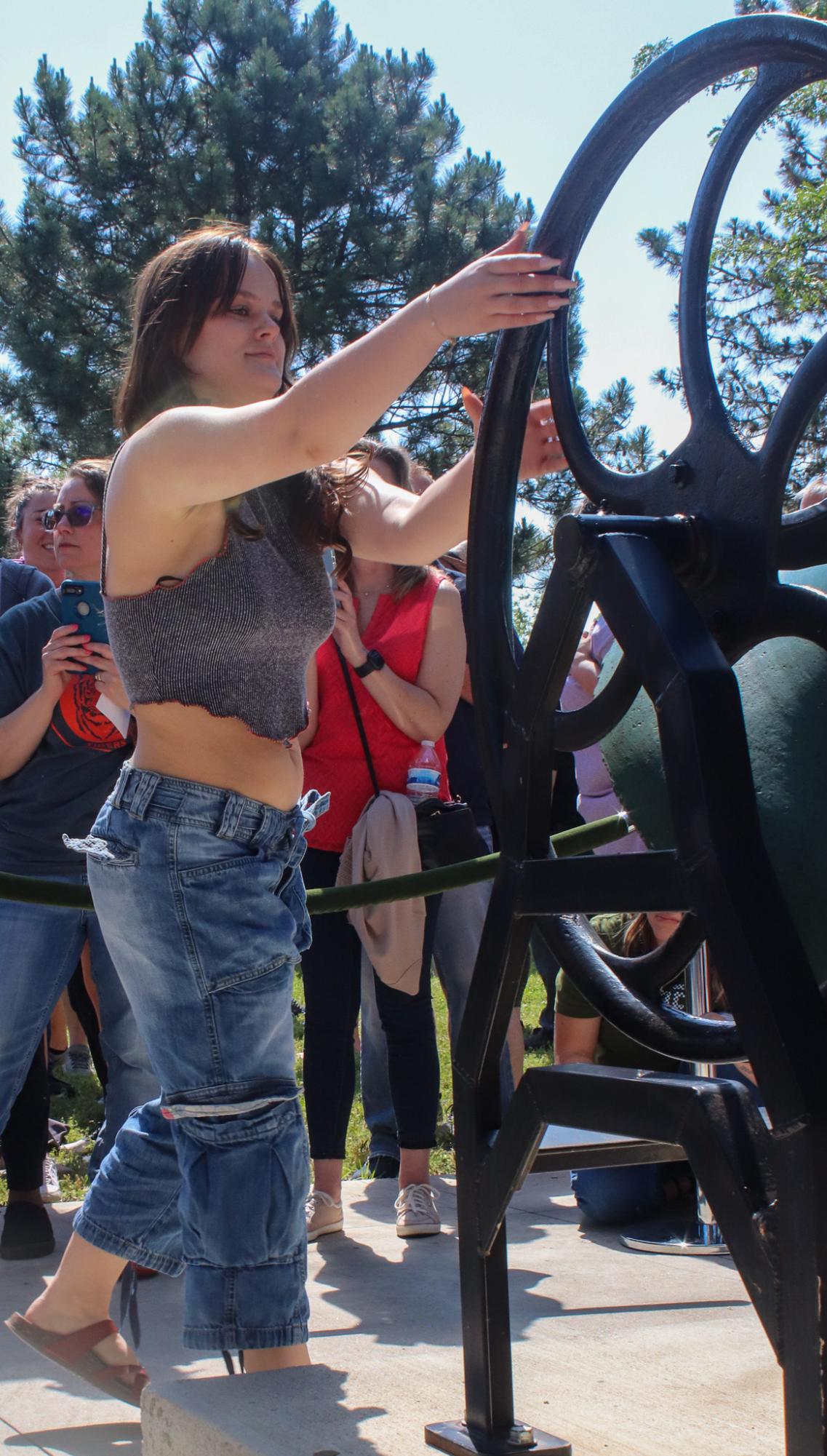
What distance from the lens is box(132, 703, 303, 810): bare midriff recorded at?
2088 millimetres

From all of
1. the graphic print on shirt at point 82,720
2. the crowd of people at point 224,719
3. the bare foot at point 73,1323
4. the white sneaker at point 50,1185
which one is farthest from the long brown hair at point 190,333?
the white sneaker at point 50,1185

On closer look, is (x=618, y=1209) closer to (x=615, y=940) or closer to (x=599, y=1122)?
(x=615, y=940)

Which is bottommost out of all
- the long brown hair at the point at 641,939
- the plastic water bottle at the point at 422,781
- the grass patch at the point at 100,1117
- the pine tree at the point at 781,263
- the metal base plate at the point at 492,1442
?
the grass patch at the point at 100,1117

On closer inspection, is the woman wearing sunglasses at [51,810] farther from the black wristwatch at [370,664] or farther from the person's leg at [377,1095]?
the person's leg at [377,1095]

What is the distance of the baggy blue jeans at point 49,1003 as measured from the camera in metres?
3.28

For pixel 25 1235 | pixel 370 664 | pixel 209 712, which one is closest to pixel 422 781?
pixel 370 664

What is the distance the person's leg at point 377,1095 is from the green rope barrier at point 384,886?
4.37ft

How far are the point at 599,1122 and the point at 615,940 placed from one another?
2.35m

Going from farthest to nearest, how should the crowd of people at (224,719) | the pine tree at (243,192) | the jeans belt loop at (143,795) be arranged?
the pine tree at (243,192) → the jeans belt loop at (143,795) → the crowd of people at (224,719)

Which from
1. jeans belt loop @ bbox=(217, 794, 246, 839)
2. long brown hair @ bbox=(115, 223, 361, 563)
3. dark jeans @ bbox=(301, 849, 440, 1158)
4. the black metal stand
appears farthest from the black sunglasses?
the black metal stand

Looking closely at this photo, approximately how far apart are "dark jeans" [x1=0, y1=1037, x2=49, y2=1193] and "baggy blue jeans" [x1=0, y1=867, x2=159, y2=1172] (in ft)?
0.68

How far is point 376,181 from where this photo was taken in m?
14.9

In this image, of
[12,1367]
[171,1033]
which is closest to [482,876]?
[171,1033]

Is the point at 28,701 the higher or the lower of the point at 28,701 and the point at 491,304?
the lower
